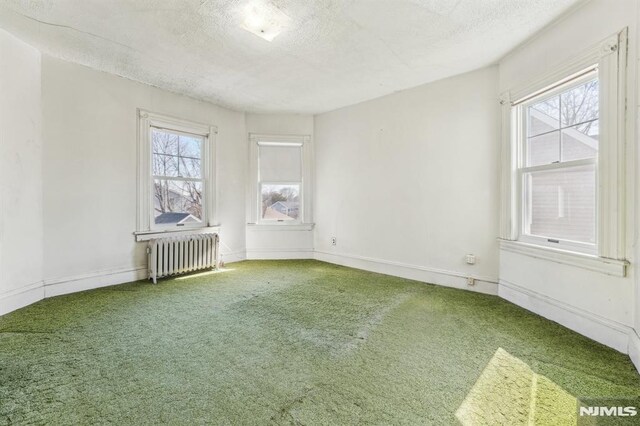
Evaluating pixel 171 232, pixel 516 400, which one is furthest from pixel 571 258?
pixel 171 232

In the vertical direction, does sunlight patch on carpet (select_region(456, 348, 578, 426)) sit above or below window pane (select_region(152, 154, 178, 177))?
below

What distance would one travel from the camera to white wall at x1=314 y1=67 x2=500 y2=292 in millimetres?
3350

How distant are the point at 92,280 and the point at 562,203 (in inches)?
203

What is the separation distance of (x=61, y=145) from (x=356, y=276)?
3.95 m

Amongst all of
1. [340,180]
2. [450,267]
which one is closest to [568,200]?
[450,267]

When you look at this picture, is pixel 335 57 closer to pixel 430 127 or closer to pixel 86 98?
pixel 430 127

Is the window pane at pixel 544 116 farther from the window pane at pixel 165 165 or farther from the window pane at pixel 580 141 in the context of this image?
the window pane at pixel 165 165

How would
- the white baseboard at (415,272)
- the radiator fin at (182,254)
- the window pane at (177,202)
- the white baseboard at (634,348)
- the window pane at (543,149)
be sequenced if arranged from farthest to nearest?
the window pane at (177,202), the radiator fin at (182,254), the white baseboard at (415,272), the window pane at (543,149), the white baseboard at (634,348)

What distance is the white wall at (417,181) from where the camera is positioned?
3.35 metres

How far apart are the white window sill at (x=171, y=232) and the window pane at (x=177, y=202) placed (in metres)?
0.15

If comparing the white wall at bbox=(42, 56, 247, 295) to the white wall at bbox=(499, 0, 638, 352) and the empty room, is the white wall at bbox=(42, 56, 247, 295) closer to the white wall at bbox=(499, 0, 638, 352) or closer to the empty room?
the empty room

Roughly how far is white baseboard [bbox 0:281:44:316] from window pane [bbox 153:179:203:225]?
1423 mm

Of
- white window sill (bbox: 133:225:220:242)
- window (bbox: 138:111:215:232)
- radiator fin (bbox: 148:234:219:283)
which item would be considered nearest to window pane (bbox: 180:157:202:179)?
window (bbox: 138:111:215:232)

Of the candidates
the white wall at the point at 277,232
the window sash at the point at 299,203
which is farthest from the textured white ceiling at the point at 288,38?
the window sash at the point at 299,203
